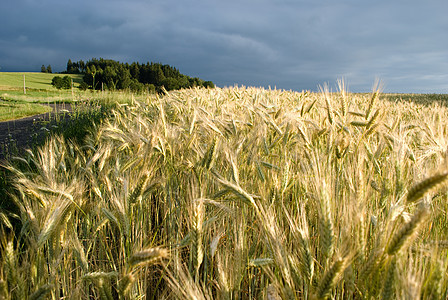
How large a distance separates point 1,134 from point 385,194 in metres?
8.20

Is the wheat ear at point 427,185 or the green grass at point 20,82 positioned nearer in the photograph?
the wheat ear at point 427,185

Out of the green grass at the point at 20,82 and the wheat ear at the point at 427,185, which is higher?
the green grass at the point at 20,82

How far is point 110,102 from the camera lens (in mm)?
11984

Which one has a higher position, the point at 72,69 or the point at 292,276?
the point at 72,69

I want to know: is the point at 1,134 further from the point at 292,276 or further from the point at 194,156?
the point at 292,276

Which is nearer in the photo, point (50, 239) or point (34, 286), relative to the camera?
point (34, 286)

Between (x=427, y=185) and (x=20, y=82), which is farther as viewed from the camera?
(x=20, y=82)

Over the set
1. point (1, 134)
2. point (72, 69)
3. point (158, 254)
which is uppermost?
point (72, 69)

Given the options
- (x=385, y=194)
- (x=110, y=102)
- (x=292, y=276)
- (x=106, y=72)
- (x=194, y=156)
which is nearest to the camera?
(x=292, y=276)

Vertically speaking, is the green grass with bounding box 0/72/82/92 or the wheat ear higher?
the green grass with bounding box 0/72/82/92

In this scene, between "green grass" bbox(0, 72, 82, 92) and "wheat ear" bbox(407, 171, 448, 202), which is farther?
"green grass" bbox(0, 72, 82, 92)

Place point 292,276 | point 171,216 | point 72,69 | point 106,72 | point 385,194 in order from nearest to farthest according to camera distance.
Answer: point 292,276 → point 385,194 → point 171,216 → point 106,72 → point 72,69

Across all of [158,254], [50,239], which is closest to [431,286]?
[158,254]

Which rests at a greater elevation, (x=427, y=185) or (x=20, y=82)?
(x=20, y=82)
